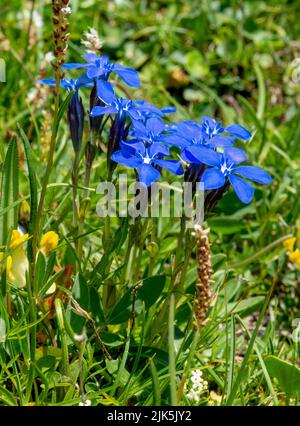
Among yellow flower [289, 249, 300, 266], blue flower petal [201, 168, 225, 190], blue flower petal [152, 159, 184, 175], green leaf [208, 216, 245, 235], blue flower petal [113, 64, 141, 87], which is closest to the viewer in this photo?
blue flower petal [201, 168, 225, 190]

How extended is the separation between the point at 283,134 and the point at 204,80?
0.84 meters

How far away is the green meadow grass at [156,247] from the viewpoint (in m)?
1.88

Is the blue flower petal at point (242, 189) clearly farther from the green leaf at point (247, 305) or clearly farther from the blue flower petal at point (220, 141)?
the green leaf at point (247, 305)

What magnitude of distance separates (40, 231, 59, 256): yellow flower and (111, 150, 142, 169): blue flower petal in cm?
39

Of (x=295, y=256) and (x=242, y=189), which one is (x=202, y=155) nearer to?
(x=242, y=189)

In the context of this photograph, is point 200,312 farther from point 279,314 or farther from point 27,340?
point 279,314

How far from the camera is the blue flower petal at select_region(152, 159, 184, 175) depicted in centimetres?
179

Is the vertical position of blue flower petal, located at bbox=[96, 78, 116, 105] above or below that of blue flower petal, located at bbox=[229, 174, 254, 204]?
above

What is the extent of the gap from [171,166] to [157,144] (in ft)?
0.24

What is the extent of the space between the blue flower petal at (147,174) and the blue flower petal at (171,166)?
0.03 m

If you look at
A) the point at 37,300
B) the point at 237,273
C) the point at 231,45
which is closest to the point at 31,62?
the point at 231,45

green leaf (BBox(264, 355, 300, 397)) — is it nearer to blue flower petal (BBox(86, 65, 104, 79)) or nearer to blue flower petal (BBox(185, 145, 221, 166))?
blue flower petal (BBox(185, 145, 221, 166))

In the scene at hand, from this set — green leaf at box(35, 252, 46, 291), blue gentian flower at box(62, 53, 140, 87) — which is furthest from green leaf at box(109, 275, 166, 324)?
blue gentian flower at box(62, 53, 140, 87)

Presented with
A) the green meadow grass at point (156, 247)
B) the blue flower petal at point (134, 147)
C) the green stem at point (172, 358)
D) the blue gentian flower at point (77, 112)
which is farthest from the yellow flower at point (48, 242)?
the green stem at point (172, 358)
